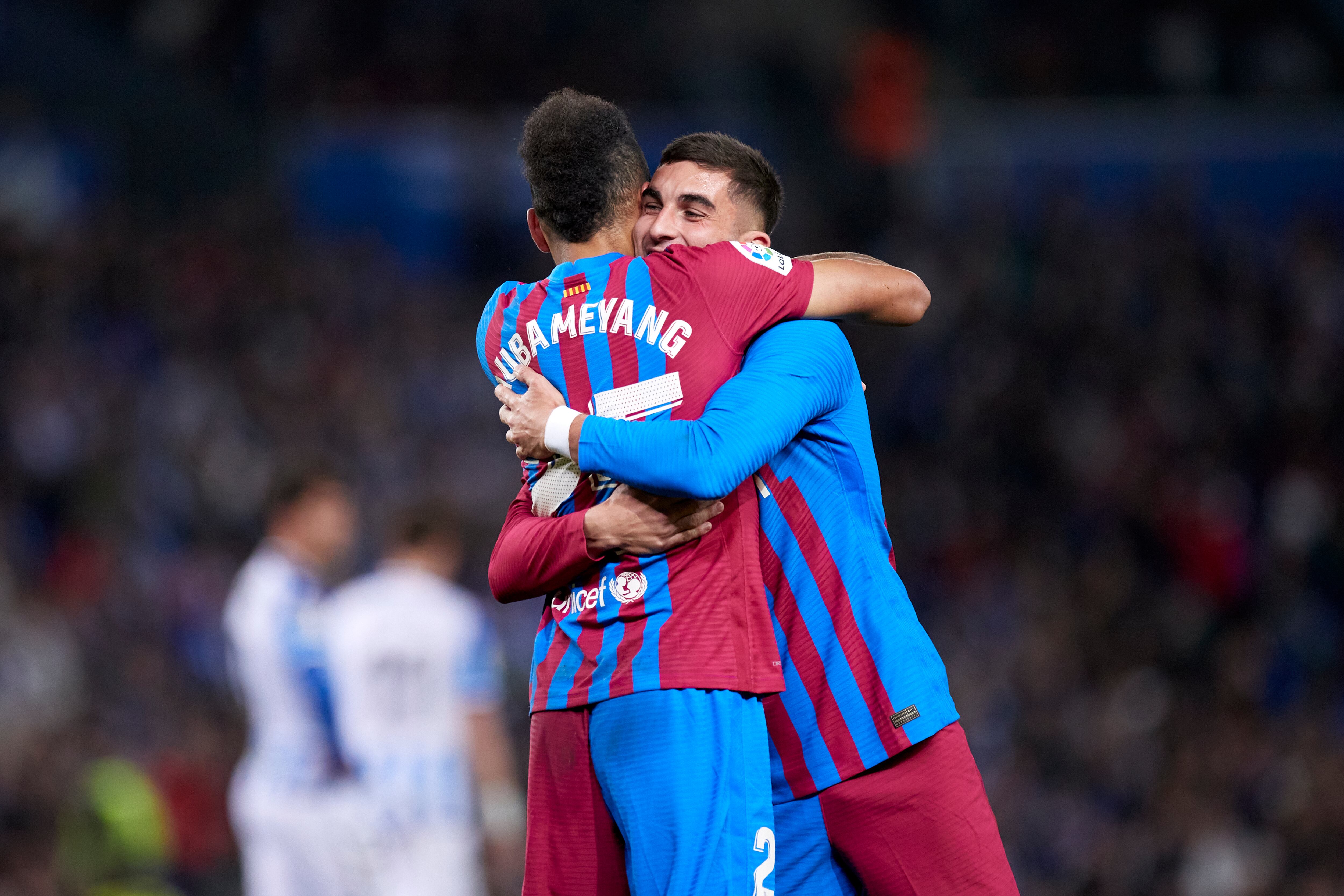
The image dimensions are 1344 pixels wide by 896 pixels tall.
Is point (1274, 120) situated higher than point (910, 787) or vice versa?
point (1274, 120)

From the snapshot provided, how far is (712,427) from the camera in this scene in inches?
111

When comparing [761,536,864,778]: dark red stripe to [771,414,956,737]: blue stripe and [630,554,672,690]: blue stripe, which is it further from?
[630,554,672,690]: blue stripe

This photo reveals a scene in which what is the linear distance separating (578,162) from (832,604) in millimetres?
1042

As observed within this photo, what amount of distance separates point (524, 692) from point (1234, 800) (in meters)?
4.64

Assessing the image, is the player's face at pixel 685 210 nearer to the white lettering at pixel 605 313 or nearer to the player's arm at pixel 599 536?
the white lettering at pixel 605 313

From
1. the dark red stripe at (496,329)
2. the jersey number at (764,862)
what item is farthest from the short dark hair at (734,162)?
the jersey number at (764,862)

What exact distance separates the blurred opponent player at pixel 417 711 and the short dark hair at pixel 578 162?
4.48 meters

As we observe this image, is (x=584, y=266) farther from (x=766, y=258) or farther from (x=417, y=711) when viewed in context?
(x=417, y=711)

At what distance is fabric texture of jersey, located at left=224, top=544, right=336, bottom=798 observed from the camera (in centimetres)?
719

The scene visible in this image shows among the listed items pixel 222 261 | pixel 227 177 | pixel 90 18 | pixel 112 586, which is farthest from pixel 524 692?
pixel 90 18

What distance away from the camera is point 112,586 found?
10.6 meters

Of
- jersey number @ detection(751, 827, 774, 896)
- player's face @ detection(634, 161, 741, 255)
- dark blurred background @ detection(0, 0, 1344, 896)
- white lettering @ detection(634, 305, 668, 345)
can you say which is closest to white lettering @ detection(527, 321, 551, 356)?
white lettering @ detection(634, 305, 668, 345)

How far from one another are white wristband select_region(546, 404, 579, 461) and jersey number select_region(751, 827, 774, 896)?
0.80 m

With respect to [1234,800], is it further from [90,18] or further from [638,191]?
[90,18]
